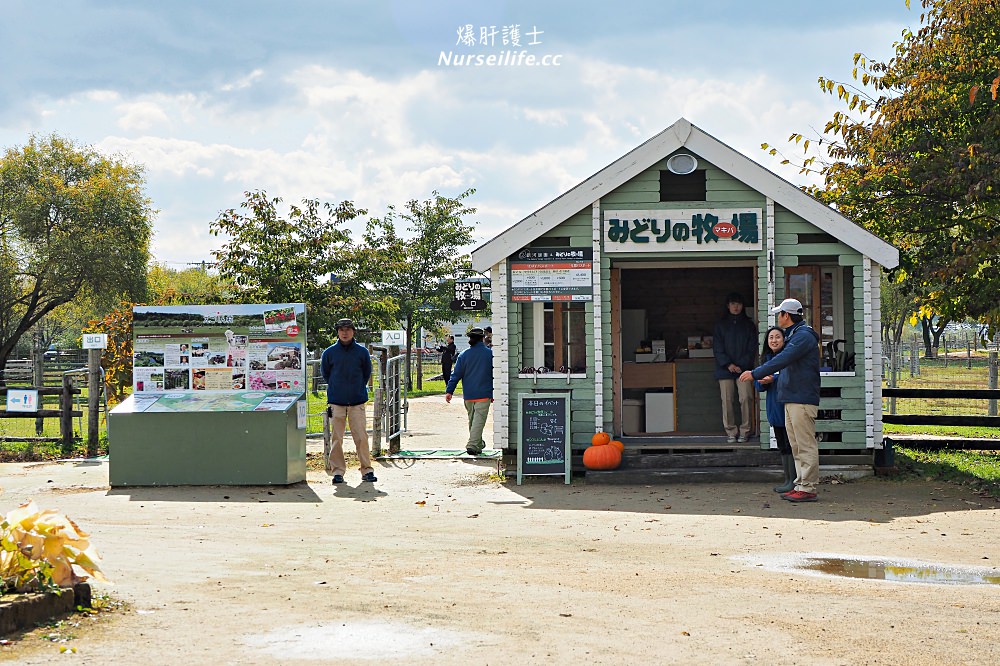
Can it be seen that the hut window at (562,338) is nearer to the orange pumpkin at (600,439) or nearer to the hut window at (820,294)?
the orange pumpkin at (600,439)

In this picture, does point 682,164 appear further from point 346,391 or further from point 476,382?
point 346,391

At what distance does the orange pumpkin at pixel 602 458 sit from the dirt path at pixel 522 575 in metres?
0.28

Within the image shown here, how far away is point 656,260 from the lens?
13.7 m

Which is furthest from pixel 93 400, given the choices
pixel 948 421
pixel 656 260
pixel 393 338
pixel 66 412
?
pixel 948 421

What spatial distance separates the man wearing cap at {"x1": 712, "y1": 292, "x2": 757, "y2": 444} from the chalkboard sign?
210cm

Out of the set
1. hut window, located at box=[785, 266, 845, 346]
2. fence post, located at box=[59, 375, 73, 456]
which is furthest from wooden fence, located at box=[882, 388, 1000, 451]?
fence post, located at box=[59, 375, 73, 456]

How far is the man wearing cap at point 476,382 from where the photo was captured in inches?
627

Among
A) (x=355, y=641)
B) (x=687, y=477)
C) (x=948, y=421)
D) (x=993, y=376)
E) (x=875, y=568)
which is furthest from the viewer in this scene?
(x=993, y=376)

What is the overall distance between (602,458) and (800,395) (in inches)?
101

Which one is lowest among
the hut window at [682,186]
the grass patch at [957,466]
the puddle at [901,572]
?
the puddle at [901,572]

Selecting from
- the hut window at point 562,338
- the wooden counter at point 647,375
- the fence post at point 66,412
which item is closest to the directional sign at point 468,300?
the wooden counter at point 647,375

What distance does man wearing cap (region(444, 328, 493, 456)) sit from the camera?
15.9m

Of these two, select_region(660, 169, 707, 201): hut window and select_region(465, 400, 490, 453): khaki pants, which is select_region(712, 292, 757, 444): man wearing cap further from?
select_region(465, 400, 490, 453): khaki pants

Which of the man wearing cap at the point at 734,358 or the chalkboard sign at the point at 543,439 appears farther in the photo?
the man wearing cap at the point at 734,358
